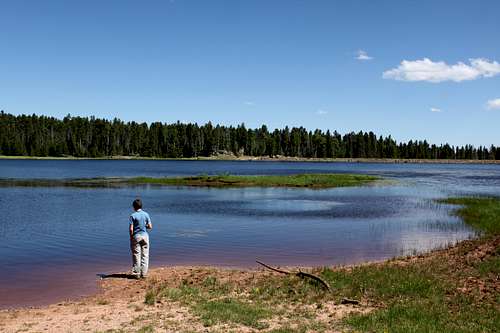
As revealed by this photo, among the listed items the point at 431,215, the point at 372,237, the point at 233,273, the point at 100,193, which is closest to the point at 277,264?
the point at 233,273

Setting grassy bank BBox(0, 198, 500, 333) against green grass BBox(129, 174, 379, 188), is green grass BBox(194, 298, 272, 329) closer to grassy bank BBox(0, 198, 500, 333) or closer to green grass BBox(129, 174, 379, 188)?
grassy bank BBox(0, 198, 500, 333)

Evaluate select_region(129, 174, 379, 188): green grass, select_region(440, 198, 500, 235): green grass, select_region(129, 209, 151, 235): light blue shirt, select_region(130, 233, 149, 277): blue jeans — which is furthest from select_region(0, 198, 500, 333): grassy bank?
select_region(129, 174, 379, 188): green grass

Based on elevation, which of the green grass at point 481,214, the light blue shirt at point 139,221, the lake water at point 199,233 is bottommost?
the lake water at point 199,233

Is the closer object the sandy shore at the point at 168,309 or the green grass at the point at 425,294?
the green grass at the point at 425,294

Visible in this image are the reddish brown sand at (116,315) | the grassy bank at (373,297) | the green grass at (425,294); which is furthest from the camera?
the reddish brown sand at (116,315)

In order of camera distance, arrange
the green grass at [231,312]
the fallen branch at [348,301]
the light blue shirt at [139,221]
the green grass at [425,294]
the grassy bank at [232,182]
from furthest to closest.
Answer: the grassy bank at [232,182] < the light blue shirt at [139,221] < the fallen branch at [348,301] < the green grass at [231,312] < the green grass at [425,294]

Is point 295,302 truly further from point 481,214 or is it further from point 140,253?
point 481,214

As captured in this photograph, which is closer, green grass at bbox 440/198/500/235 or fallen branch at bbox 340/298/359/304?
fallen branch at bbox 340/298/359/304

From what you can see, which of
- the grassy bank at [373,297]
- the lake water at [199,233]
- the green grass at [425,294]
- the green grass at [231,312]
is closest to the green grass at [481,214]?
the lake water at [199,233]

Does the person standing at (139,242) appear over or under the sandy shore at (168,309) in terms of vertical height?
over

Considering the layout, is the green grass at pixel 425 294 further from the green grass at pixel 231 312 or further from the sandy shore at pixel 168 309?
the green grass at pixel 231 312

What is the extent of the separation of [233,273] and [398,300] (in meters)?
7.08

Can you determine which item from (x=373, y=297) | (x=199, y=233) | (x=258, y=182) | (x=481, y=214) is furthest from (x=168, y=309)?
(x=258, y=182)

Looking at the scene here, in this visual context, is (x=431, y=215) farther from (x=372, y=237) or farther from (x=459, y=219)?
(x=372, y=237)
